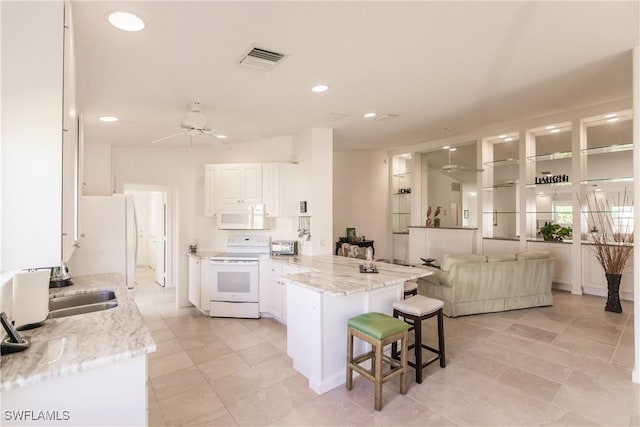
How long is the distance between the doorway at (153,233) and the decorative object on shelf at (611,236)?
7.03m

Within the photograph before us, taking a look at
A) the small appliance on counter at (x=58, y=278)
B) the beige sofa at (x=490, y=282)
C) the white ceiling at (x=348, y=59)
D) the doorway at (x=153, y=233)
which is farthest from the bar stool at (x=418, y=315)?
the doorway at (x=153, y=233)

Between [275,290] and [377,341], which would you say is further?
[275,290]

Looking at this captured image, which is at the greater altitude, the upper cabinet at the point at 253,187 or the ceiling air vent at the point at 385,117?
the ceiling air vent at the point at 385,117

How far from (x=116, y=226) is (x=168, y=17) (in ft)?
8.82

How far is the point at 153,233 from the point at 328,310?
7.03 m

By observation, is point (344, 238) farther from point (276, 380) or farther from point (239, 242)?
point (276, 380)

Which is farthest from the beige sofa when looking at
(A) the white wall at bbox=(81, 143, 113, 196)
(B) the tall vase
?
(A) the white wall at bbox=(81, 143, 113, 196)

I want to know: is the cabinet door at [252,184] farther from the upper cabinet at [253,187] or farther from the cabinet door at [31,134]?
the cabinet door at [31,134]

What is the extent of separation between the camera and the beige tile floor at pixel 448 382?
7.37 feet

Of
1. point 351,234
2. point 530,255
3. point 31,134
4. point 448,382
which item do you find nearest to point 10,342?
point 31,134

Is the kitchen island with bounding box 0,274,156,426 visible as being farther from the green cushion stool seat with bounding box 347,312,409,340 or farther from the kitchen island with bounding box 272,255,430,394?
the green cushion stool seat with bounding box 347,312,409,340

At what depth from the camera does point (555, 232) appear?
552 centimetres

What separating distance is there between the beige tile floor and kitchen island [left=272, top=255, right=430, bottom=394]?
0.48 ft

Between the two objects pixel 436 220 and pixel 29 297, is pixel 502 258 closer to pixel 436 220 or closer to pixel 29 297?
pixel 436 220
